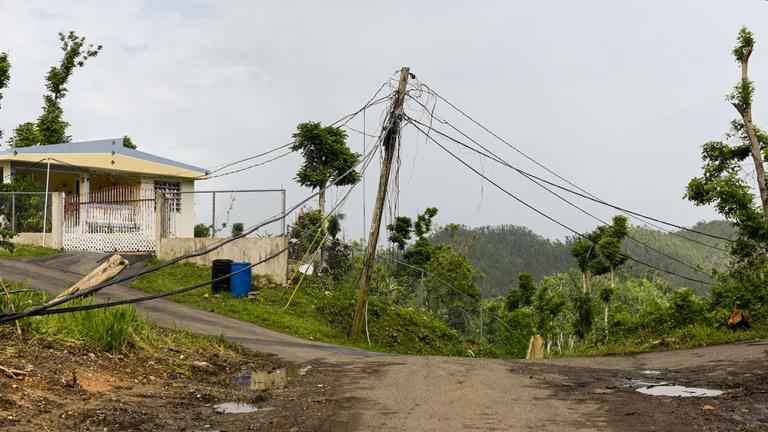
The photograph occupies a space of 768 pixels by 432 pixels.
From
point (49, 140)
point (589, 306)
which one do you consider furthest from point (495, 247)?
point (49, 140)

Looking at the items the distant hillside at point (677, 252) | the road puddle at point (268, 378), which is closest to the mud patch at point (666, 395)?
the road puddle at point (268, 378)

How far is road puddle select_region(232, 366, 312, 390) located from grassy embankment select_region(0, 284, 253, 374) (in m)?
0.93

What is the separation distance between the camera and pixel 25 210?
2872cm

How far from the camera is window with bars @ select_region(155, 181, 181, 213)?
25969mm

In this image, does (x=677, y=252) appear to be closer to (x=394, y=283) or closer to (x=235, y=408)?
(x=394, y=283)

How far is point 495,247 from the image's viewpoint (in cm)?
13788

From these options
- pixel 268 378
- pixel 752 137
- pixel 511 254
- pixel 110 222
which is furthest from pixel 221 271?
pixel 511 254

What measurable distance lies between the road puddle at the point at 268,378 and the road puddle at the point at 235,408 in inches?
51.2

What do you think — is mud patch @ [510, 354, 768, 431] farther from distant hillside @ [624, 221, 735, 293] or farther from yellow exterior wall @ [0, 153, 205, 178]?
distant hillside @ [624, 221, 735, 293]

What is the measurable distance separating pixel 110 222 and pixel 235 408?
65.5ft

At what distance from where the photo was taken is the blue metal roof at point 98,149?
31625 mm

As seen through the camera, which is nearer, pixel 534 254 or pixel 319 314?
pixel 319 314

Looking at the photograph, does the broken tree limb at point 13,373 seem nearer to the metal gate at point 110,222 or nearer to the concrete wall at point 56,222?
the metal gate at point 110,222

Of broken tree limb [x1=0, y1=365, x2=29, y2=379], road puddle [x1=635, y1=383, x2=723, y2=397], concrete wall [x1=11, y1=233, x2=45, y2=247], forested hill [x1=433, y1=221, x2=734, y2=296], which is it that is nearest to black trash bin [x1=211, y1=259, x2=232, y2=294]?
concrete wall [x1=11, y1=233, x2=45, y2=247]
